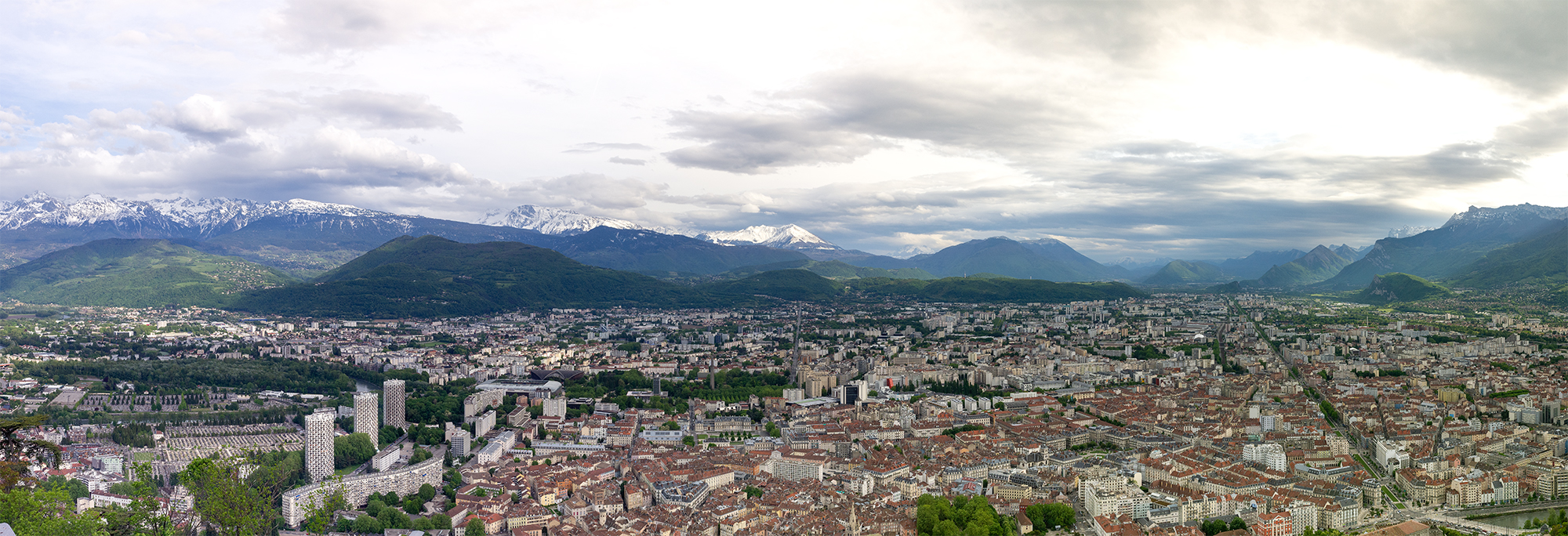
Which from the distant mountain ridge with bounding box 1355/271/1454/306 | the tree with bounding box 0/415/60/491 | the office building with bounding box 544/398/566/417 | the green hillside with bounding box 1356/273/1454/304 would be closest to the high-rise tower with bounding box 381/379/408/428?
the office building with bounding box 544/398/566/417

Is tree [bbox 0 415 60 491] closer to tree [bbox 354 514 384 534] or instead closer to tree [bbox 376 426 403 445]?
A: tree [bbox 354 514 384 534]

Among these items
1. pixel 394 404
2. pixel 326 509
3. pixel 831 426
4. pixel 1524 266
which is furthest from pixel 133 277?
pixel 1524 266

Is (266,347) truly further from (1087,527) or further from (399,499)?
(1087,527)

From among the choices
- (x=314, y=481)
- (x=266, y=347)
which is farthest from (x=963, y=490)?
(x=266, y=347)

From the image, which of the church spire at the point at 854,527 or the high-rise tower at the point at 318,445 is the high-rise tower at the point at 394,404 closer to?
the high-rise tower at the point at 318,445

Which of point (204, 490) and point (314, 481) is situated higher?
point (204, 490)

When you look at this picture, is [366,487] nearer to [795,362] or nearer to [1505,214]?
[795,362]
